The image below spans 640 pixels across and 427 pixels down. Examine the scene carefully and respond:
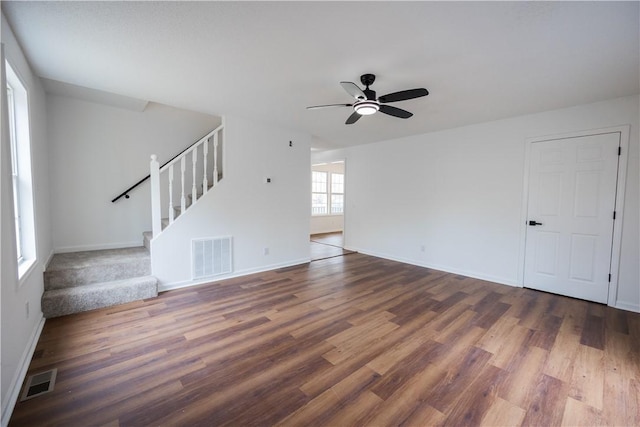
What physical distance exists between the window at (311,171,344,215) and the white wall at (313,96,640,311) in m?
2.99

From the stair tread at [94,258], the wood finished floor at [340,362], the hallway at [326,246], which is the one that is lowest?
the wood finished floor at [340,362]

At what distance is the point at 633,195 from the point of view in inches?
123

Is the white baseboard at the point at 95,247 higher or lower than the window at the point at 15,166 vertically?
lower

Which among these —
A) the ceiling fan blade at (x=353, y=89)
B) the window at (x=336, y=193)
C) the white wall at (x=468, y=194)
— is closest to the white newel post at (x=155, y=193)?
the ceiling fan blade at (x=353, y=89)

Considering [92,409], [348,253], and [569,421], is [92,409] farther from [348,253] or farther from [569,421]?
[348,253]

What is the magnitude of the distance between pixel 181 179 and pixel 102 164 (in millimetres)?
1125

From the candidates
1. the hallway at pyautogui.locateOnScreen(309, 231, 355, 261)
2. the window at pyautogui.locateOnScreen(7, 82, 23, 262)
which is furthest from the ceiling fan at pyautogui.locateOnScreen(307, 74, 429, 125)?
the hallway at pyautogui.locateOnScreen(309, 231, 355, 261)

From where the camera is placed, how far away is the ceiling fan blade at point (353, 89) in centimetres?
232

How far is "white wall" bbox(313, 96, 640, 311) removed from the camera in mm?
3193

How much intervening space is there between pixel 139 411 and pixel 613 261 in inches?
198

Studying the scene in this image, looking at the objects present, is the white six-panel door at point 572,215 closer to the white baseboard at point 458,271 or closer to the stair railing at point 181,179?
the white baseboard at point 458,271

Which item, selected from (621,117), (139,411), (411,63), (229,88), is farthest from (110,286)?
(621,117)

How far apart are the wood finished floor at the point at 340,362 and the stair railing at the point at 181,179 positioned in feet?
3.80

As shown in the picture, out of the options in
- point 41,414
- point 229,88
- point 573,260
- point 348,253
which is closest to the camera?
point 41,414
